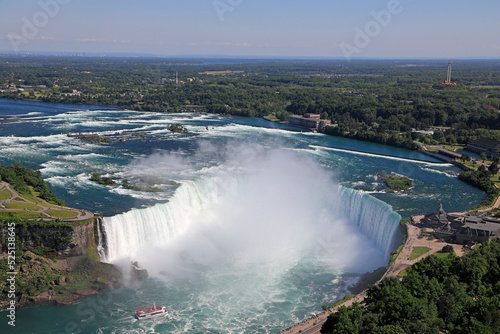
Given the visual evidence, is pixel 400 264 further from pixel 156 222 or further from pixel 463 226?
pixel 156 222

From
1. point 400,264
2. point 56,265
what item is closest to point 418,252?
point 400,264

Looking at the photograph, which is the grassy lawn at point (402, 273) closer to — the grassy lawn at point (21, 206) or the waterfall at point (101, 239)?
the waterfall at point (101, 239)

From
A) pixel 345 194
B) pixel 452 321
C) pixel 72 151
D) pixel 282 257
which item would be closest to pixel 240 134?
pixel 72 151

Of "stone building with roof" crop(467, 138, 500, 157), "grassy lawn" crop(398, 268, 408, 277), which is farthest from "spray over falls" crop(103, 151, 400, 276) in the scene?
"stone building with roof" crop(467, 138, 500, 157)

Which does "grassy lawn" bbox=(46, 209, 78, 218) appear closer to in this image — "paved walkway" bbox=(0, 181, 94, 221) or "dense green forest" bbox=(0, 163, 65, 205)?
"paved walkway" bbox=(0, 181, 94, 221)

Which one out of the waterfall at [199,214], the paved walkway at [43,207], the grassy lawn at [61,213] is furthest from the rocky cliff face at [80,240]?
the grassy lawn at [61,213]
